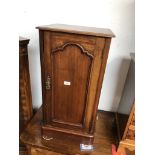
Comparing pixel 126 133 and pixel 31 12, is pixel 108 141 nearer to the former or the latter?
pixel 126 133

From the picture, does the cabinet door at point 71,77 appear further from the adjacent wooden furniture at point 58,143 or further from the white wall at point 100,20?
the white wall at point 100,20

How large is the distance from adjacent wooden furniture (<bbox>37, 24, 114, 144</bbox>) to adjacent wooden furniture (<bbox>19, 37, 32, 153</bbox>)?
0.92 feet

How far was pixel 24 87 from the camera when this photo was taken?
3.90 feet

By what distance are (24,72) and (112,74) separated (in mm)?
694

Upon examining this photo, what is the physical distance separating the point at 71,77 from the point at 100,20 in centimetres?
54

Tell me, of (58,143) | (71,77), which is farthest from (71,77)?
(58,143)

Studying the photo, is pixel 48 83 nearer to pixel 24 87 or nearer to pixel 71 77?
pixel 71 77

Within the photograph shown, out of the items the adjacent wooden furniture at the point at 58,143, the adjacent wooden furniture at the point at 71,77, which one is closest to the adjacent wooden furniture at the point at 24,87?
the adjacent wooden furniture at the point at 58,143

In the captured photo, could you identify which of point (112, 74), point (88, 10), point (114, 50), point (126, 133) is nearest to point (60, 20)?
point (88, 10)

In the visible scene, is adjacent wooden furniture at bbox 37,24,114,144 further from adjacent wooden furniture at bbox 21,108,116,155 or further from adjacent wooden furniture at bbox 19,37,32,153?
adjacent wooden furniture at bbox 19,37,32,153

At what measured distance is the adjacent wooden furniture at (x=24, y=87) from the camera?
1063 millimetres

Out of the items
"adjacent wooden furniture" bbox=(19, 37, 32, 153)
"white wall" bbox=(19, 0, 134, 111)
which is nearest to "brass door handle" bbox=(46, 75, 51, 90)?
"adjacent wooden furniture" bbox=(19, 37, 32, 153)

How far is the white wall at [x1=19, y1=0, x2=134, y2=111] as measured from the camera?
3.62 feet
